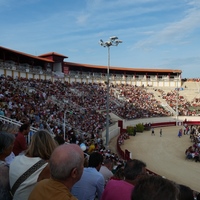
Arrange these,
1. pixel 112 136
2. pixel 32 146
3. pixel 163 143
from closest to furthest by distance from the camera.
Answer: pixel 32 146, pixel 163 143, pixel 112 136

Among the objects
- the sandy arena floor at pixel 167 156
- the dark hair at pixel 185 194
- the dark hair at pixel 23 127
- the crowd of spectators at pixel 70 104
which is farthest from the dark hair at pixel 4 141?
the sandy arena floor at pixel 167 156

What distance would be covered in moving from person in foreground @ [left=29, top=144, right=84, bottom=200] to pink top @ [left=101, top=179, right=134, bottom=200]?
2.71 feet

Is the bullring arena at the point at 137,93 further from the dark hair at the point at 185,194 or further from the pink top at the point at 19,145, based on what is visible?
the dark hair at the point at 185,194

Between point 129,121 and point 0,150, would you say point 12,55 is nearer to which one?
point 129,121

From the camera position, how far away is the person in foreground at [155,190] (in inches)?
74.8


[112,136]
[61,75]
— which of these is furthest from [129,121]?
[61,75]

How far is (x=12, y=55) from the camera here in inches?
1454

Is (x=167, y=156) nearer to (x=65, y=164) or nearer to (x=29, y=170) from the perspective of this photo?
(x=29, y=170)

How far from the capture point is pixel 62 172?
2295mm

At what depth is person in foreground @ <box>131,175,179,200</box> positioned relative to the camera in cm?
190

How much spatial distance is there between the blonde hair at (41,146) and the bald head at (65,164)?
0.90 m

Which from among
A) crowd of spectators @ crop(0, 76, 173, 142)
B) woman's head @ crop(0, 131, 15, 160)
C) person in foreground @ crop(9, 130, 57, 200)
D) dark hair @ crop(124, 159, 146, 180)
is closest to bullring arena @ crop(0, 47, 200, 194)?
crowd of spectators @ crop(0, 76, 173, 142)

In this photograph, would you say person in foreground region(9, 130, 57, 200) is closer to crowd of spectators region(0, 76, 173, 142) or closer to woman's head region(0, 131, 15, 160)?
woman's head region(0, 131, 15, 160)

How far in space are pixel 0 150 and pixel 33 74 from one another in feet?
116
